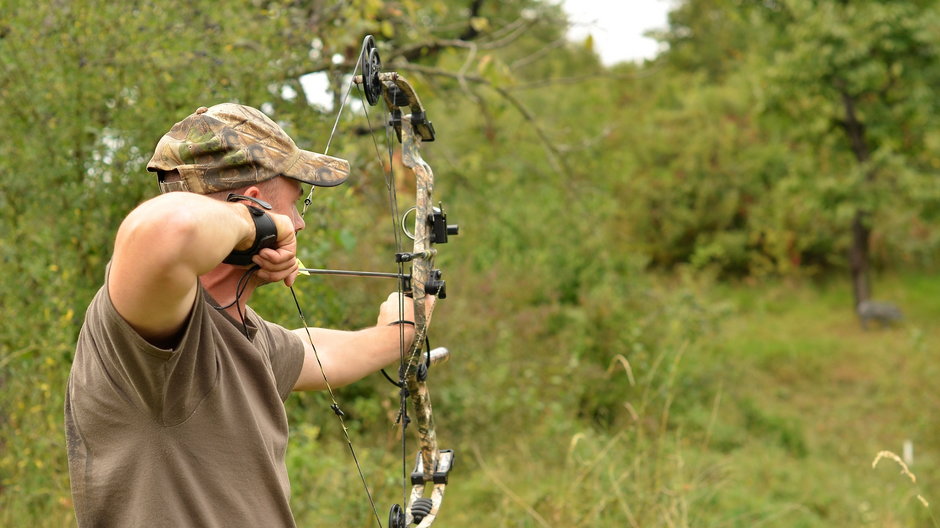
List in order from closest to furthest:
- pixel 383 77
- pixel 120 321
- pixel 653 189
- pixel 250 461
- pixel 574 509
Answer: pixel 120 321 < pixel 250 461 < pixel 383 77 < pixel 574 509 < pixel 653 189

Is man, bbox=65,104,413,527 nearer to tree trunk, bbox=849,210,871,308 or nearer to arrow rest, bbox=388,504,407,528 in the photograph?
arrow rest, bbox=388,504,407,528

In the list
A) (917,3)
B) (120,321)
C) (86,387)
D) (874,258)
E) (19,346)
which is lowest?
(874,258)

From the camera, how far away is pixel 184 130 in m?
1.69

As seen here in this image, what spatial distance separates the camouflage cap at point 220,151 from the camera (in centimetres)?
166

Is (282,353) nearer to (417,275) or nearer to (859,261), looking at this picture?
(417,275)

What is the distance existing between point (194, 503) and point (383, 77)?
1089mm

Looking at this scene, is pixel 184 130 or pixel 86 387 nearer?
pixel 86 387

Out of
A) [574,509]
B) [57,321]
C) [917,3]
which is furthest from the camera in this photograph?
[917,3]

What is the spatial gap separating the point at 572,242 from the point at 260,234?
9174 mm

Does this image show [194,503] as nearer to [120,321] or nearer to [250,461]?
[250,461]

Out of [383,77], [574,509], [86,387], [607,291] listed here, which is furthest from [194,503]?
[607,291]

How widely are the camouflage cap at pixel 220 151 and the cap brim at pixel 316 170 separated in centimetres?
3

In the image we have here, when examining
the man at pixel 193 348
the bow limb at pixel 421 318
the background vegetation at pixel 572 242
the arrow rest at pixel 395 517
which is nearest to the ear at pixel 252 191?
the man at pixel 193 348

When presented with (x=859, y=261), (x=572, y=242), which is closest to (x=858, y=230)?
(x=859, y=261)
